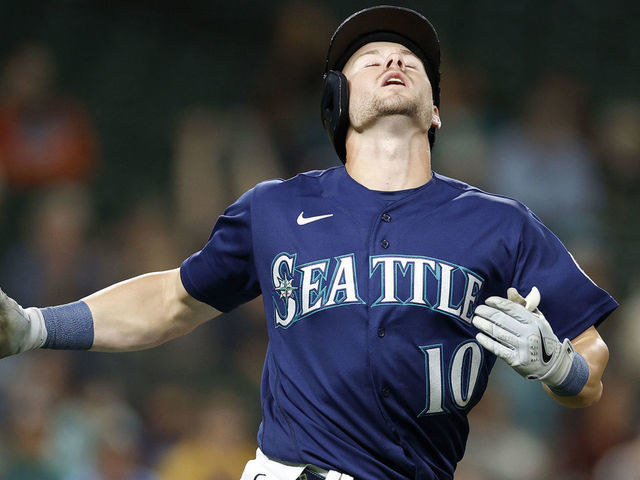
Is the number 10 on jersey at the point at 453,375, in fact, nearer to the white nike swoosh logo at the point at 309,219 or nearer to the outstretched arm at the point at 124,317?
the white nike swoosh logo at the point at 309,219

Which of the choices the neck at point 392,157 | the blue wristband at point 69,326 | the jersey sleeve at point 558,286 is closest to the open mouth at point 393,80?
the neck at point 392,157

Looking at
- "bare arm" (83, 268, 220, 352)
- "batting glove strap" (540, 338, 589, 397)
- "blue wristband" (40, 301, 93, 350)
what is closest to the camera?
"batting glove strap" (540, 338, 589, 397)

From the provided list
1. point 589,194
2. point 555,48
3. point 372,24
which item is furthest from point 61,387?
point 555,48

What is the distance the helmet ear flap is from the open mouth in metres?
0.15

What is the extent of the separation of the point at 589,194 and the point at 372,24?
4.09m

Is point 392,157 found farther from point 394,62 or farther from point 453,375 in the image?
point 453,375

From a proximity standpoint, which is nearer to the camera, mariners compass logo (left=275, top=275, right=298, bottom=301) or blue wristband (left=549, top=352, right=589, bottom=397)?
blue wristband (left=549, top=352, right=589, bottom=397)

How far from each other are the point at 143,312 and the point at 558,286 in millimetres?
1313

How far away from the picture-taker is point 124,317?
3174 mm

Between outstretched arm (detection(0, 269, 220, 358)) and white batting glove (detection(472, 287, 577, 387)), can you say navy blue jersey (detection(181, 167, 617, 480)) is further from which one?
outstretched arm (detection(0, 269, 220, 358))

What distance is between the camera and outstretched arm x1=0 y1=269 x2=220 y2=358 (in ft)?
10.0

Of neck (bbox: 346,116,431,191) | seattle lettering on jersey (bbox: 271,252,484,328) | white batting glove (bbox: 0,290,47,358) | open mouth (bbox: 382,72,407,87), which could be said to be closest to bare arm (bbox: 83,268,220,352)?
white batting glove (bbox: 0,290,47,358)

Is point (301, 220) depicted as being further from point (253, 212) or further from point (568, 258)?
point (568, 258)

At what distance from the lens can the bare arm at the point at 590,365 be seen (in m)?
2.80
